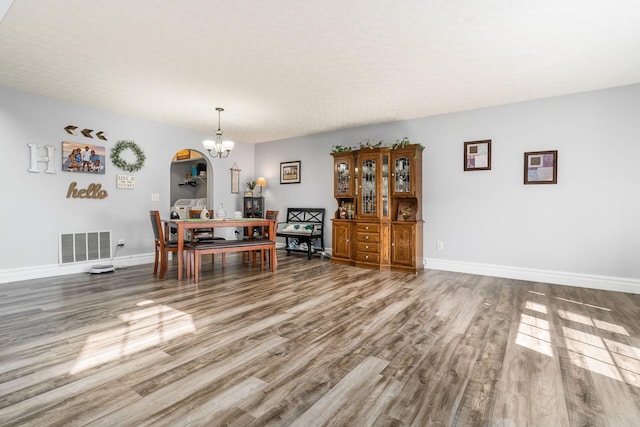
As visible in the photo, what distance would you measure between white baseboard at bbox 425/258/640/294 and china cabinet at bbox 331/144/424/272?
44cm

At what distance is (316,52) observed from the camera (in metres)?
3.05

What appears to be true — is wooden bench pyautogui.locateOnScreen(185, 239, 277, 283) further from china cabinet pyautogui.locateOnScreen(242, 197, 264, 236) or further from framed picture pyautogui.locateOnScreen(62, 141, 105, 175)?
china cabinet pyautogui.locateOnScreen(242, 197, 264, 236)

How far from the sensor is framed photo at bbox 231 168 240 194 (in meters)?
7.12

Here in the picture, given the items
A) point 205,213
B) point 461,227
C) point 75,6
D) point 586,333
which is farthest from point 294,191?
point 586,333

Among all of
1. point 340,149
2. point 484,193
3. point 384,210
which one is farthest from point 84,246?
point 484,193

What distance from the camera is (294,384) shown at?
182 centimetres

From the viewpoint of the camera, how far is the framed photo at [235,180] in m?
7.12

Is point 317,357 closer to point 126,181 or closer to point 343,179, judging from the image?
point 343,179

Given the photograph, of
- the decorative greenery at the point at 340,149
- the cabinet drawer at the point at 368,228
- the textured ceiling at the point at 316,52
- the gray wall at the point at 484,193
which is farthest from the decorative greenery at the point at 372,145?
the cabinet drawer at the point at 368,228

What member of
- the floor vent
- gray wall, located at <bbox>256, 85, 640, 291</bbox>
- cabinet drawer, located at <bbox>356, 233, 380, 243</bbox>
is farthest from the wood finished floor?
cabinet drawer, located at <bbox>356, 233, 380, 243</bbox>

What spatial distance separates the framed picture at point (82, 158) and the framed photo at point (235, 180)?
2.53 metres

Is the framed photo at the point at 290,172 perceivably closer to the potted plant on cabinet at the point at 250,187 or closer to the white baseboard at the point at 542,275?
the potted plant on cabinet at the point at 250,187

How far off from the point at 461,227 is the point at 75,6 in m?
5.10

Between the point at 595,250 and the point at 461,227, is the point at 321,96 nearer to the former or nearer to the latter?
the point at 461,227
